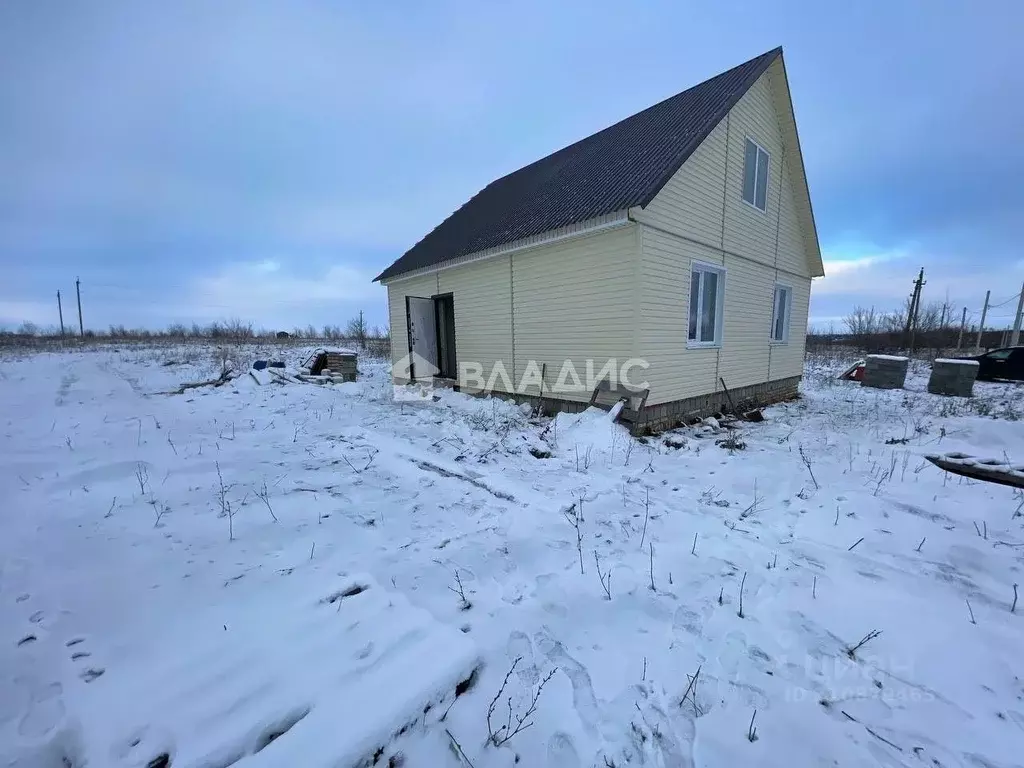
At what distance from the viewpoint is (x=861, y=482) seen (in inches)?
182

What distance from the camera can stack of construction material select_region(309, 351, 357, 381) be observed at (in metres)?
12.2

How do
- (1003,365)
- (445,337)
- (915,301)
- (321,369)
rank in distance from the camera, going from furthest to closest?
(915,301), (1003,365), (321,369), (445,337)

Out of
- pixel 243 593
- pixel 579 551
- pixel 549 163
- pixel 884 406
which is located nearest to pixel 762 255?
pixel 884 406

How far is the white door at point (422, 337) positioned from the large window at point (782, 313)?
9618mm

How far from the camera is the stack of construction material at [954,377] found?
1077 centimetres

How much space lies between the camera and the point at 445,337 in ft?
39.4

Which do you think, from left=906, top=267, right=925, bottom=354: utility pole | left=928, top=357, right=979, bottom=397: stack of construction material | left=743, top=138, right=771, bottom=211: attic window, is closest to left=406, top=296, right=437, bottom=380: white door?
left=743, top=138, right=771, bottom=211: attic window

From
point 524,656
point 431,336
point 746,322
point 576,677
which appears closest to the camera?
point 576,677

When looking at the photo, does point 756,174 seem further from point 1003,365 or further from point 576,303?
point 1003,365

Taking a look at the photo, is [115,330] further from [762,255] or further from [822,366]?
[822,366]

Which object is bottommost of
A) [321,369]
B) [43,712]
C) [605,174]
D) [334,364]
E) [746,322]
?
[43,712]

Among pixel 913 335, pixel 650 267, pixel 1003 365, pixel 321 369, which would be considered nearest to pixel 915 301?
pixel 913 335

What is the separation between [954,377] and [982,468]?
9757mm

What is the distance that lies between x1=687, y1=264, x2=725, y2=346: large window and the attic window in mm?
2188
